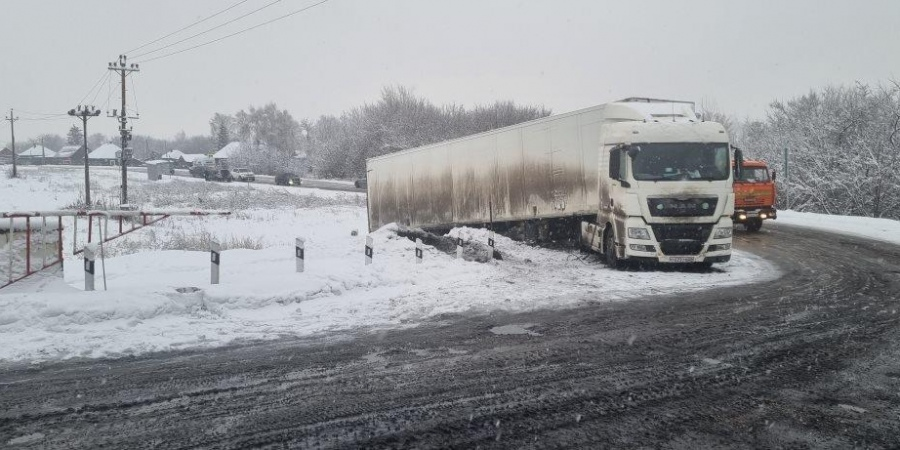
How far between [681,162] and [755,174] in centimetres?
1159

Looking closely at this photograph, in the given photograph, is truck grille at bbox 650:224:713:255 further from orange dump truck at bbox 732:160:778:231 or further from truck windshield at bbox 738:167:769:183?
truck windshield at bbox 738:167:769:183

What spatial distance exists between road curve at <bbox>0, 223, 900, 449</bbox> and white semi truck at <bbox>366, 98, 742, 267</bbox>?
4.38 meters

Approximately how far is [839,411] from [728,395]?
0.74 metres

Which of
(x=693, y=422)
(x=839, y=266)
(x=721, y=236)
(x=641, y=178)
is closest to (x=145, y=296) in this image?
(x=693, y=422)

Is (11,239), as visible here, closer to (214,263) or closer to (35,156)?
(214,263)

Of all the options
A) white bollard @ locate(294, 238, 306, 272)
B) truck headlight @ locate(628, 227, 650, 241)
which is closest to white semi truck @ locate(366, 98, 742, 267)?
truck headlight @ locate(628, 227, 650, 241)

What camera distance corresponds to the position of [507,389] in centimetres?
495

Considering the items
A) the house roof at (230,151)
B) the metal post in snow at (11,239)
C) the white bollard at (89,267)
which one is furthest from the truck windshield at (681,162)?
the house roof at (230,151)

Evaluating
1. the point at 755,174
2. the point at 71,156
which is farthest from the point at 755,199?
the point at 71,156

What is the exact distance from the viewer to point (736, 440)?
3.89 meters

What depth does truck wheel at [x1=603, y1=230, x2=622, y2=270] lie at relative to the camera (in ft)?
42.8

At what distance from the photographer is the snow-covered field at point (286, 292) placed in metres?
7.38

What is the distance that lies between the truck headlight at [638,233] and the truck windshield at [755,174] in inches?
467

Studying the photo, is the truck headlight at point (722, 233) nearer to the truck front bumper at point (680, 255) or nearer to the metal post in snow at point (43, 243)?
the truck front bumper at point (680, 255)
